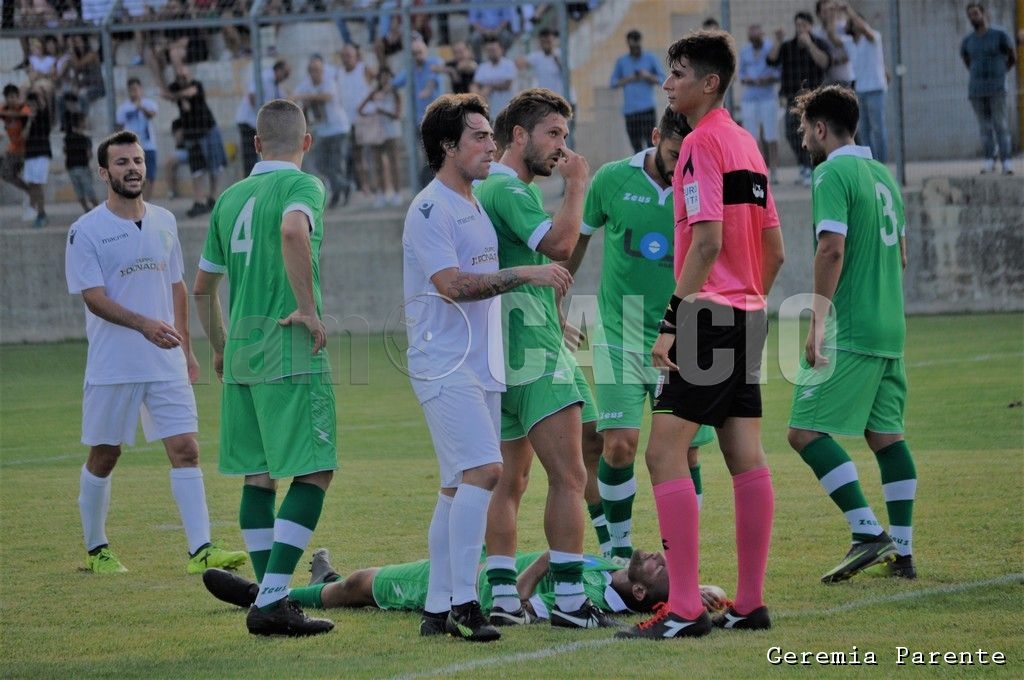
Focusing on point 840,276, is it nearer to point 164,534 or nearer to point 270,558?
point 270,558

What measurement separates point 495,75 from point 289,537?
13765mm

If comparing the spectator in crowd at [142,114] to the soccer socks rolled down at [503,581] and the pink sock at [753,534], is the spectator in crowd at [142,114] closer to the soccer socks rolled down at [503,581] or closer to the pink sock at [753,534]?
the soccer socks rolled down at [503,581]

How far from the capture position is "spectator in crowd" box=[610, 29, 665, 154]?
18500mm

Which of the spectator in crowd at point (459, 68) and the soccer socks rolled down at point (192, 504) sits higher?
the spectator in crowd at point (459, 68)

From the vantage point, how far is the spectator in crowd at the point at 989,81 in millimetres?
17312

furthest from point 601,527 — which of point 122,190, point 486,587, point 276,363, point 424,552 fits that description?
point 122,190

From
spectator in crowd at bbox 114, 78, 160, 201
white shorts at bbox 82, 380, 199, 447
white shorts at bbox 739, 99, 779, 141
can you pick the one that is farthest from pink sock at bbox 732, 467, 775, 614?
spectator in crowd at bbox 114, 78, 160, 201

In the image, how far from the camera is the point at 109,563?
297 inches

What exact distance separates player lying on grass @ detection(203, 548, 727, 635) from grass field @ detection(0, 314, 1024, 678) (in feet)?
0.33

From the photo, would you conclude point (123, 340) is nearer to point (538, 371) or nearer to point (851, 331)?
point (538, 371)

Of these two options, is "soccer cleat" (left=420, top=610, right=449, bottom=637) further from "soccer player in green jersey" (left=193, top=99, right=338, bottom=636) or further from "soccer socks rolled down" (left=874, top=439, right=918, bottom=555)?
"soccer socks rolled down" (left=874, top=439, right=918, bottom=555)

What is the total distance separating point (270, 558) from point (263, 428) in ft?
1.93

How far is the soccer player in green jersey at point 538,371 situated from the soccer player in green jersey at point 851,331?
139 centimetres

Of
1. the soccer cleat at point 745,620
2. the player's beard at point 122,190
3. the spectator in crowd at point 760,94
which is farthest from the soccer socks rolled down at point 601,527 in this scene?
the spectator in crowd at point 760,94
